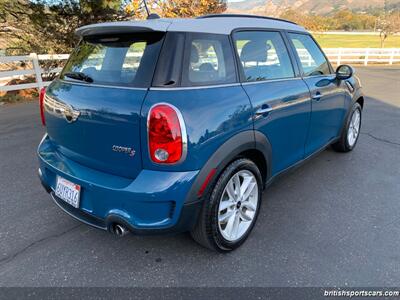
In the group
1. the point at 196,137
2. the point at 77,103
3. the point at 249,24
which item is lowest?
the point at 196,137

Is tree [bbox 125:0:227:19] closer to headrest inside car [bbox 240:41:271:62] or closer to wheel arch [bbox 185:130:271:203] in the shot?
headrest inside car [bbox 240:41:271:62]

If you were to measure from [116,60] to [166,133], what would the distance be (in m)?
0.80

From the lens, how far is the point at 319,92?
3.39 meters

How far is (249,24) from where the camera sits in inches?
109

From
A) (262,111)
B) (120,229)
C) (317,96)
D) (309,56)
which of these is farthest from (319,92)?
(120,229)

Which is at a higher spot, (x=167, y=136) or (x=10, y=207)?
(x=167, y=136)

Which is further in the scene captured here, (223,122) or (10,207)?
(10,207)

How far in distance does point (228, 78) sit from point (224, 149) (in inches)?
21.6

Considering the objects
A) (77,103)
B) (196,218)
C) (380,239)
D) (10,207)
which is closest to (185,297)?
(196,218)

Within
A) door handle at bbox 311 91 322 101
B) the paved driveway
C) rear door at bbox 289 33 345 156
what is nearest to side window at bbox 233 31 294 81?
rear door at bbox 289 33 345 156

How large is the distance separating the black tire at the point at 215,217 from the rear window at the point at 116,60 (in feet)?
2.77

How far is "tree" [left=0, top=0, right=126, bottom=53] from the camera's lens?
930cm

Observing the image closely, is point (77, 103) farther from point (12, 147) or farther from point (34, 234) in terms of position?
point (12, 147)

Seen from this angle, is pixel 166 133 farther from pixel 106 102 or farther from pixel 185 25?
pixel 185 25
